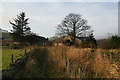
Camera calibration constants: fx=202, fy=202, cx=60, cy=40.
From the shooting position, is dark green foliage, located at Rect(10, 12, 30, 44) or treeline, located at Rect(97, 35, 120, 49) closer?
treeline, located at Rect(97, 35, 120, 49)

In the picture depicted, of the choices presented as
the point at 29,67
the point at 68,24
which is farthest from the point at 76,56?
the point at 68,24

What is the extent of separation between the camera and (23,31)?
A: 168 ft

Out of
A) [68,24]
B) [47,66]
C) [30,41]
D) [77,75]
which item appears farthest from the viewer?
[68,24]

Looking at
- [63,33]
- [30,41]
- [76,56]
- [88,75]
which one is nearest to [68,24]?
[63,33]

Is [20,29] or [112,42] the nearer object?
[112,42]

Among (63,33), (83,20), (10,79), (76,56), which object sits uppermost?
(83,20)

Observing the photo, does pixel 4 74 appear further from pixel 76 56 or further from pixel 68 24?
pixel 68 24

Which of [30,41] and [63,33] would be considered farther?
[63,33]

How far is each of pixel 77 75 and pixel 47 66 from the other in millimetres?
3102

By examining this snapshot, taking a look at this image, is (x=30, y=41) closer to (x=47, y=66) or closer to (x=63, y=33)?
(x=63, y=33)

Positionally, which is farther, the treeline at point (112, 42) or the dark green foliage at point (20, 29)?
the dark green foliage at point (20, 29)

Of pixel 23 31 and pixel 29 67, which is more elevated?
pixel 23 31

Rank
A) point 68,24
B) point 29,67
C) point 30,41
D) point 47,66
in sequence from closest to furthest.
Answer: point 29,67 < point 47,66 < point 30,41 < point 68,24

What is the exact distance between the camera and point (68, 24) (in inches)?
1965
